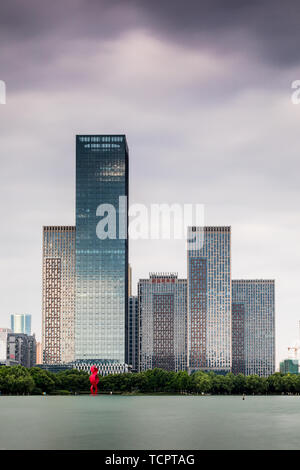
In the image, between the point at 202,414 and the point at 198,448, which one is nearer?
the point at 198,448

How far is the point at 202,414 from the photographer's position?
120 m

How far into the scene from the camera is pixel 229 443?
76562mm

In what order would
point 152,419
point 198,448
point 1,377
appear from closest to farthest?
point 198,448 < point 152,419 < point 1,377
